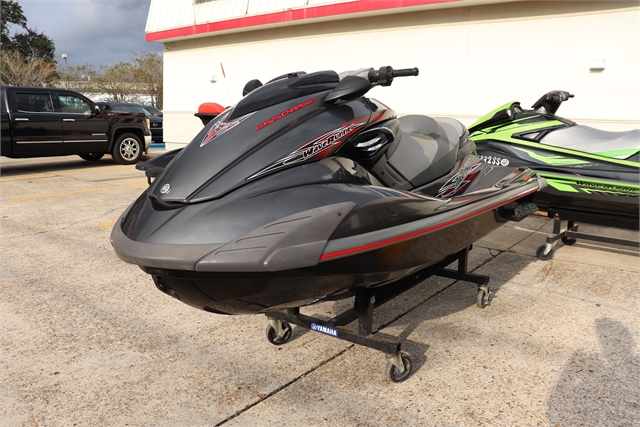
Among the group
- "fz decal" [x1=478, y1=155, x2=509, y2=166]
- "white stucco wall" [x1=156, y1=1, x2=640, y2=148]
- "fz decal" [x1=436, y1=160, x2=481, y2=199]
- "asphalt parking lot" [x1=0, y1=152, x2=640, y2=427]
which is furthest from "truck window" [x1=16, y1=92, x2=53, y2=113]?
"fz decal" [x1=436, y1=160, x2=481, y2=199]

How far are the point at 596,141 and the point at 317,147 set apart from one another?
337 cm

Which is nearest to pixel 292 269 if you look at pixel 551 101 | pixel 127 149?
pixel 551 101

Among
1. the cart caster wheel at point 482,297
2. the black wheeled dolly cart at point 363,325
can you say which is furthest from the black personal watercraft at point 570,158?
the black wheeled dolly cart at point 363,325

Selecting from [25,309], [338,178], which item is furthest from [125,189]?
[338,178]

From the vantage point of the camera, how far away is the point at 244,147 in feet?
7.50

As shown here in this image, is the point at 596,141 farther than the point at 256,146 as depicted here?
Yes

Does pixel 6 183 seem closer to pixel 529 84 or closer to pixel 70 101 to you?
pixel 70 101

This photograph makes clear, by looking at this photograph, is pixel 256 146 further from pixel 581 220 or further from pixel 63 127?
pixel 63 127

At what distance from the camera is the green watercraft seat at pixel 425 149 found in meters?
2.97

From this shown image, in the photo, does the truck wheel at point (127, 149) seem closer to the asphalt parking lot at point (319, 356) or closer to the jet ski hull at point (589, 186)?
the asphalt parking lot at point (319, 356)

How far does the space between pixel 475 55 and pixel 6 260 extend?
682cm

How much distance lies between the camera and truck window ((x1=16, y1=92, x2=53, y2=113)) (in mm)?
9297

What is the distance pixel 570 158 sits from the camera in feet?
15.0

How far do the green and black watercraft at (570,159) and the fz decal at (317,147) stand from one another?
278 centimetres
